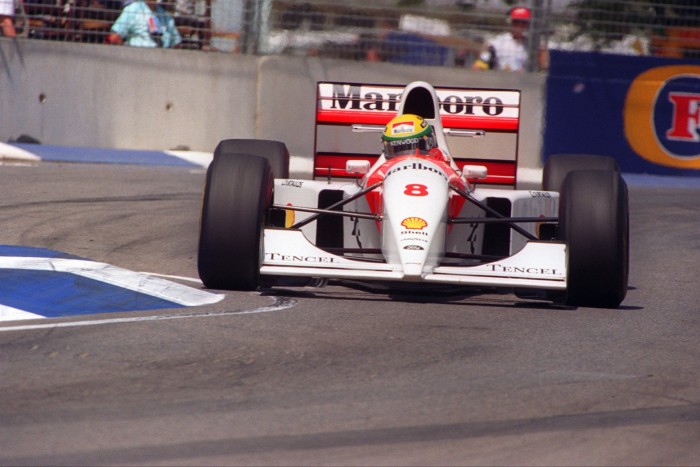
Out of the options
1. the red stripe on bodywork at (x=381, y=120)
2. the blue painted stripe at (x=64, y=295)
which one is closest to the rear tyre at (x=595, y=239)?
the blue painted stripe at (x=64, y=295)

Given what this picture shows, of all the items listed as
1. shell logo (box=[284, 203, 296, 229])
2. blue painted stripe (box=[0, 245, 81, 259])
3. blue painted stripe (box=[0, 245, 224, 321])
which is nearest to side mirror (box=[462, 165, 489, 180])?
shell logo (box=[284, 203, 296, 229])

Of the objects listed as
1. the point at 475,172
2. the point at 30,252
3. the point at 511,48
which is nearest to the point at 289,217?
the point at 475,172

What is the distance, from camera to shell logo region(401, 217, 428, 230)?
6.72 m

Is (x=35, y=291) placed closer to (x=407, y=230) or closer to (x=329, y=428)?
(x=407, y=230)

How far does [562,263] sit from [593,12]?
29.9ft

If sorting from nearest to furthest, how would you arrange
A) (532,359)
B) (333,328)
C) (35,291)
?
(532,359), (333,328), (35,291)

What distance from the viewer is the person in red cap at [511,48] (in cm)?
1516

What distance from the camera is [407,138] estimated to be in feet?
25.7

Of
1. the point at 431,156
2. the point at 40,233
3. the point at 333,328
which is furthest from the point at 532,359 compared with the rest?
the point at 40,233

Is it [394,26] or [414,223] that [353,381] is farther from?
[394,26]

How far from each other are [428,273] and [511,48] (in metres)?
9.31

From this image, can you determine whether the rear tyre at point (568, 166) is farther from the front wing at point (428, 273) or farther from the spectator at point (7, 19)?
the spectator at point (7, 19)

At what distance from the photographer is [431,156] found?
7.94 m

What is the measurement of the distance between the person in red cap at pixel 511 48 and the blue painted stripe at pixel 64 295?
30.6 feet
